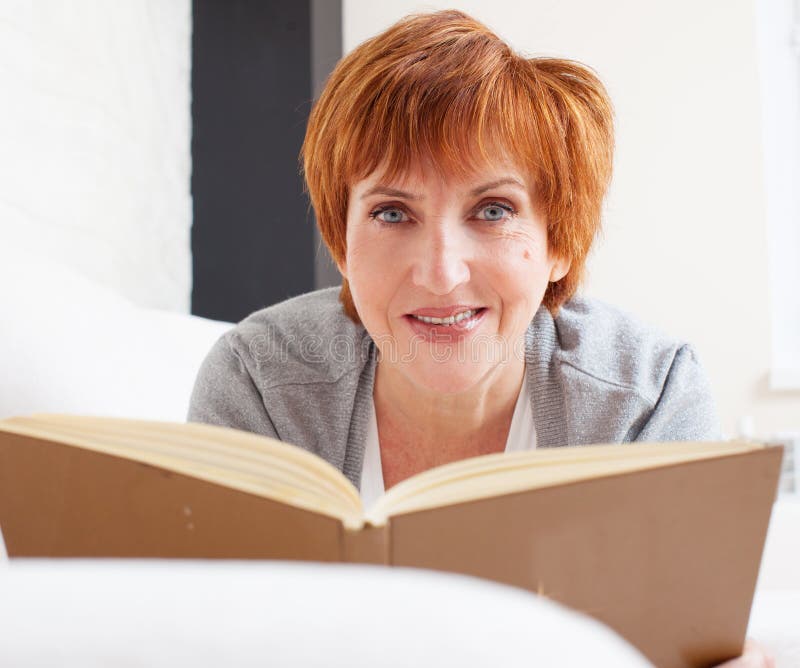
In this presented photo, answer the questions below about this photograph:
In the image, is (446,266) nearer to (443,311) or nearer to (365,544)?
(443,311)

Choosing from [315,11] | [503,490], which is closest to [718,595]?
[503,490]

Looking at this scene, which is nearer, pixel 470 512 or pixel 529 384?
pixel 470 512

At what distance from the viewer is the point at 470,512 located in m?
0.59

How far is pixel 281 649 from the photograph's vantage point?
0.30 metres

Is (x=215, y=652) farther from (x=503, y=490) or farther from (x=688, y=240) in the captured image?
(x=688, y=240)

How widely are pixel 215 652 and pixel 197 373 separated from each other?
117 cm

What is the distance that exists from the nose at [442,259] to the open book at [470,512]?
54 centimetres

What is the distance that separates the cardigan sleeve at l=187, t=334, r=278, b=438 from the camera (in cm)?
133

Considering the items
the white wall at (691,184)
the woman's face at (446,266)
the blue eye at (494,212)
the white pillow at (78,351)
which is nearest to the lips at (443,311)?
the woman's face at (446,266)

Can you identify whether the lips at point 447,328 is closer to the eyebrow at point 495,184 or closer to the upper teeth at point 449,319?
the upper teeth at point 449,319

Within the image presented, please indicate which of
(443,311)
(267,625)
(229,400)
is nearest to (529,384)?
(443,311)

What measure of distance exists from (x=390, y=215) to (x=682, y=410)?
507 mm

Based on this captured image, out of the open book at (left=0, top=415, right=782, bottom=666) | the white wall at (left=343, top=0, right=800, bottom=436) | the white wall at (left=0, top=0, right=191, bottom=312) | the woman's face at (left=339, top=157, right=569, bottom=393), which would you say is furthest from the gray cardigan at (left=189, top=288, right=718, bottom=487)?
the white wall at (left=343, top=0, right=800, bottom=436)

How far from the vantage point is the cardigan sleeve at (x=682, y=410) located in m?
1.28
